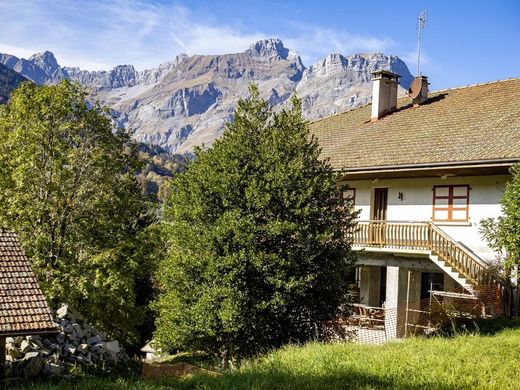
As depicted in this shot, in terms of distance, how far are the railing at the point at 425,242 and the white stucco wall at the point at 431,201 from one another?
68cm

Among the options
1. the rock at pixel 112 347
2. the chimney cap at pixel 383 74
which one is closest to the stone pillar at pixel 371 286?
the chimney cap at pixel 383 74

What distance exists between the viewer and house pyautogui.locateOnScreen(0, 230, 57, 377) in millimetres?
12781

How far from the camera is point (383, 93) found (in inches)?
1093

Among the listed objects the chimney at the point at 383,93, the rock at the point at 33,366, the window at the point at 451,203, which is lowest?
the rock at the point at 33,366

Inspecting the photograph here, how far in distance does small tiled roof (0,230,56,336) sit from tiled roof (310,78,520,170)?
10347 mm

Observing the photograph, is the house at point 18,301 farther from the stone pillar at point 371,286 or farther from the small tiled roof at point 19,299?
the stone pillar at point 371,286

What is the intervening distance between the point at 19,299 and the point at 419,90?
20313 millimetres

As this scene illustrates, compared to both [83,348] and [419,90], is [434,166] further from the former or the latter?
[83,348]

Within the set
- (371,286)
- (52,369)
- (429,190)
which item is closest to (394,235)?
(429,190)

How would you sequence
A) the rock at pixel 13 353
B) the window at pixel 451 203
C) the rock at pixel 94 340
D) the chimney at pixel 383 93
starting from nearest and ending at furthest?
1. the rock at pixel 13 353
2. the rock at pixel 94 340
3. the window at pixel 451 203
4. the chimney at pixel 383 93

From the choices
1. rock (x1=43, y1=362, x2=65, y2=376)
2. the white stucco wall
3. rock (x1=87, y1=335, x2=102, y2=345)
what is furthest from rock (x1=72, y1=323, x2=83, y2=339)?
the white stucco wall

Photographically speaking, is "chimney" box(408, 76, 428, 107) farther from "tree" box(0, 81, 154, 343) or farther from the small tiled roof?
the small tiled roof

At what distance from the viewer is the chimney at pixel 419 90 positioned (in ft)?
88.5

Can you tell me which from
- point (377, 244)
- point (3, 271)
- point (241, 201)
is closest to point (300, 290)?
point (241, 201)
